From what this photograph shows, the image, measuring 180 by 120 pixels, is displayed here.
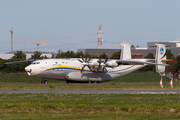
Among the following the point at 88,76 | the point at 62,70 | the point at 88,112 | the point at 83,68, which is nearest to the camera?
the point at 88,112

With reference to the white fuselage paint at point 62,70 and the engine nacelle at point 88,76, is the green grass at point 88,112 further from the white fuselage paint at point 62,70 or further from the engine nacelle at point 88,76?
the engine nacelle at point 88,76

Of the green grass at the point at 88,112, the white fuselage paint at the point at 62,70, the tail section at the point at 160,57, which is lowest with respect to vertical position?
the green grass at the point at 88,112

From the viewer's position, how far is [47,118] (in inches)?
488

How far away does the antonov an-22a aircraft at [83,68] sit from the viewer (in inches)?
1695

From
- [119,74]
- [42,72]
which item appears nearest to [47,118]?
[42,72]

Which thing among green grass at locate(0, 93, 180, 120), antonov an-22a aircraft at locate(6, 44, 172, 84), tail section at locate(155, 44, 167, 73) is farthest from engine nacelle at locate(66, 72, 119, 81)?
green grass at locate(0, 93, 180, 120)

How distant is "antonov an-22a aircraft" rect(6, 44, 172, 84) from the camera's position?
43062 mm

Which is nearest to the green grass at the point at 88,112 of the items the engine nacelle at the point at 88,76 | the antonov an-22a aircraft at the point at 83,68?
the antonov an-22a aircraft at the point at 83,68

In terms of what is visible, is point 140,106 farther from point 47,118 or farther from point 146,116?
point 47,118

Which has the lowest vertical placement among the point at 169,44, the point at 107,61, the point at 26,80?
the point at 26,80

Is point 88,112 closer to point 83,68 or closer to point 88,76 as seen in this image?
point 83,68

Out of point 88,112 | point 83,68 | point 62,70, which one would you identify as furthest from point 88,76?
point 88,112

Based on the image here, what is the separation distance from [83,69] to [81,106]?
30.9 metres

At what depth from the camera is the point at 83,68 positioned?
4631 cm
